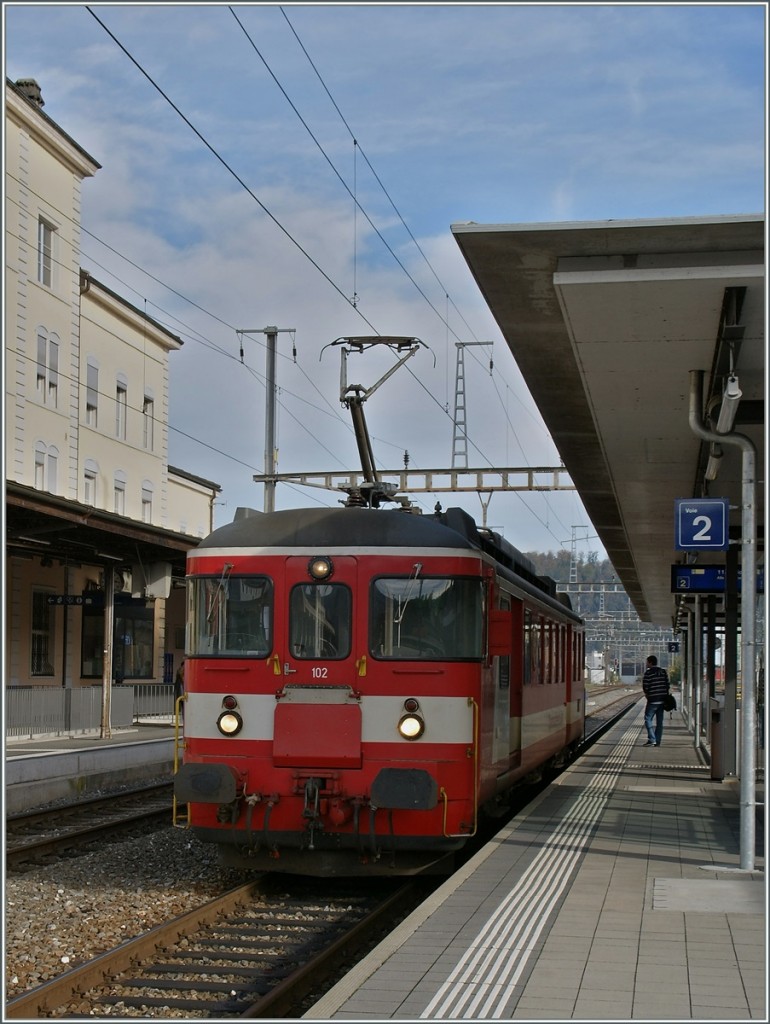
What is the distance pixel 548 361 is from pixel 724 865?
4.75 metres

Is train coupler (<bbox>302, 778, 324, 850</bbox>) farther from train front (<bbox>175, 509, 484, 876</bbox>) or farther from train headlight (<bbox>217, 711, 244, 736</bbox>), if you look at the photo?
train headlight (<bbox>217, 711, 244, 736</bbox>)

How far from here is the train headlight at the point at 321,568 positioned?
31.8 ft

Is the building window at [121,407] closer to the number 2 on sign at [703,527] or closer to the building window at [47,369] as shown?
the building window at [47,369]

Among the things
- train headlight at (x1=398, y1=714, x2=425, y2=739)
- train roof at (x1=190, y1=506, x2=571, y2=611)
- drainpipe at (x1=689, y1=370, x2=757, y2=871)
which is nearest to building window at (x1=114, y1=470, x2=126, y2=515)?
train roof at (x1=190, y1=506, x2=571, y2=611)

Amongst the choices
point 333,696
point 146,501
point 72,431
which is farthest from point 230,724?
point 146,501

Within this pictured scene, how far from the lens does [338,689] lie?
9.44 m

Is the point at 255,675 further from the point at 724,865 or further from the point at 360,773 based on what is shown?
the point at 724,865

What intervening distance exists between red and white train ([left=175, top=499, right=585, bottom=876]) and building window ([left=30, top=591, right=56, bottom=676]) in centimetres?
2166

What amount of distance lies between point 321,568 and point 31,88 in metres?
26.9

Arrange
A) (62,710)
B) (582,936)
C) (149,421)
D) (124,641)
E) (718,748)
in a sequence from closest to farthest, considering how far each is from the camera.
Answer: (582,936), (718,748), (62,710), (124,641), (149,421)

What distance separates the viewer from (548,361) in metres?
12.0

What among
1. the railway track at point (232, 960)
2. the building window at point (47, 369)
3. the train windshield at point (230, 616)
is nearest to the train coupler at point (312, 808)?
the railway track at point (232, 960)

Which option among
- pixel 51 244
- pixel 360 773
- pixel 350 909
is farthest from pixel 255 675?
pixel 51 244

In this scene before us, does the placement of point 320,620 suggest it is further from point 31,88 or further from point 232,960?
point 31,88
